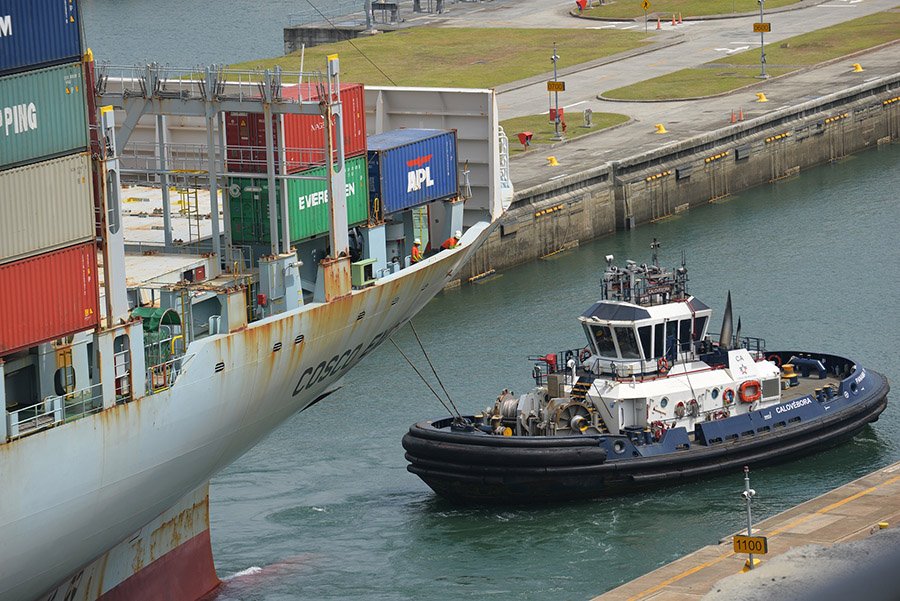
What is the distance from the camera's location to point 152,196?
32.0 meters

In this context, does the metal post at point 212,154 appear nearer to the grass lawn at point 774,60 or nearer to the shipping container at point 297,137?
the shipping container at point 297,137

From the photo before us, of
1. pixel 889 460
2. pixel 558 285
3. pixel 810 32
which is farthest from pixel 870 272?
pixel 810 32

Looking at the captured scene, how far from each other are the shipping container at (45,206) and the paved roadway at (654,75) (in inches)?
1423

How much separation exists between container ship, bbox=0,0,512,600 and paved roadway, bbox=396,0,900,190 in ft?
85.8

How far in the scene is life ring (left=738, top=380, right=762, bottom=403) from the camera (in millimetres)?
31109

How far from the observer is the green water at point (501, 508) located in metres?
26.3

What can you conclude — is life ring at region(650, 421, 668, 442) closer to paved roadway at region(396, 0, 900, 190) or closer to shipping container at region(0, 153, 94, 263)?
shipping container at region(0, 153, 94, 263)

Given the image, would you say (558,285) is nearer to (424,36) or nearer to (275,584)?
(275,584)

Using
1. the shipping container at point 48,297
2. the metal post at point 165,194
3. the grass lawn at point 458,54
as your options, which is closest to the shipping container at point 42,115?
the shipping container at point 48,297

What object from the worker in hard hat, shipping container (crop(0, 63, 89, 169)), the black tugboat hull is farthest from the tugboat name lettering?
shipping container (crop(0, 63, 89, 169))

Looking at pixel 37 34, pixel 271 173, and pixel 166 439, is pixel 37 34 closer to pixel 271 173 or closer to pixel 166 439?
pixel 271 173

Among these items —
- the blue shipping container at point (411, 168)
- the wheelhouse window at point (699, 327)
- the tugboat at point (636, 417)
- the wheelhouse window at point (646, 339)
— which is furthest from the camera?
the wheelhouse window at point (699, 327)

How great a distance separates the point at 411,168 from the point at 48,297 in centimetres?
1006

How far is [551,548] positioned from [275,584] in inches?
200
